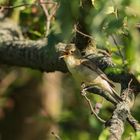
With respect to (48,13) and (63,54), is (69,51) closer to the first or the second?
(63,54)

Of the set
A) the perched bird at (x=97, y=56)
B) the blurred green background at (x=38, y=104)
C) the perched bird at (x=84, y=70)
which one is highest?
the perched bird at (x=97, y=56)

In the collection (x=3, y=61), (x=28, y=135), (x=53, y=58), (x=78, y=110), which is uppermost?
(x=53, y=58)

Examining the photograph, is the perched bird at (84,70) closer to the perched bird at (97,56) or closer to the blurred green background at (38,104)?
the perched bird at (97,56)

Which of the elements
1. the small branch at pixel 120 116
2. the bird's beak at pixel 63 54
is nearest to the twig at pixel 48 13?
the bird's beak at pixel 63 54

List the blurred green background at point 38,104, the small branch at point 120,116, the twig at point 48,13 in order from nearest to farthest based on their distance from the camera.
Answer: the small branch at point 120,116 → the twig at point 48,13 → the blurred green background at point 38,104

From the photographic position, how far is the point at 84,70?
3.86 m

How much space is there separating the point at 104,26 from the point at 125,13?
81 millimetres

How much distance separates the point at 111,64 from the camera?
11.8ft

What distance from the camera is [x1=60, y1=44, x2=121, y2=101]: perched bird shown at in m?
3.63

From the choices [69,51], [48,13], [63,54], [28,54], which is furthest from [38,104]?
[69,51]

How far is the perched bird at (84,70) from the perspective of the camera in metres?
3.63

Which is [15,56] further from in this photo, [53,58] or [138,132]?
[138,132]

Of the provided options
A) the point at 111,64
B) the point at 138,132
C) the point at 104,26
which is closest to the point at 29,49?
the point at 111,64

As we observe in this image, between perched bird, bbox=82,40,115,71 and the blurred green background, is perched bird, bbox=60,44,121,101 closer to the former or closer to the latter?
perched bird, bbox=82,40,115,71
